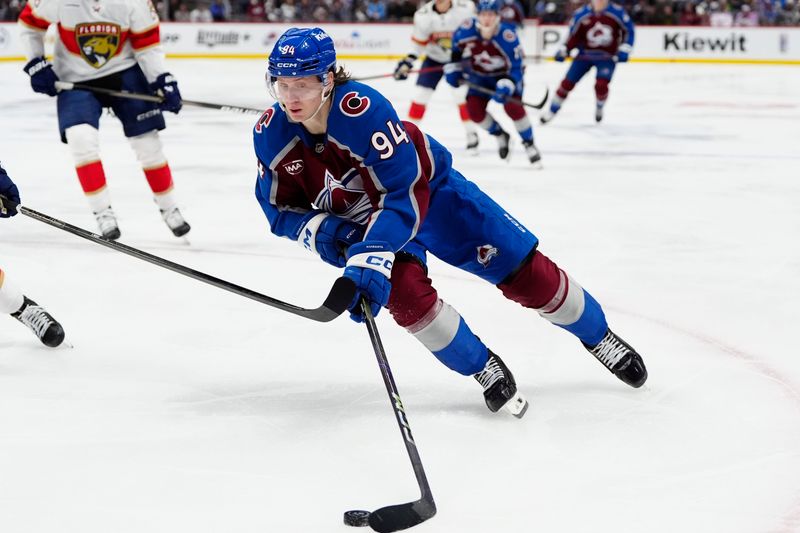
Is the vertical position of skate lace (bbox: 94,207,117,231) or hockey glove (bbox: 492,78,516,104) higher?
hockey glove (bbox: 492,78,516,104)

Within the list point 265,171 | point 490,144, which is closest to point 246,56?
point 490,144

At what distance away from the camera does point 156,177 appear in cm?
444

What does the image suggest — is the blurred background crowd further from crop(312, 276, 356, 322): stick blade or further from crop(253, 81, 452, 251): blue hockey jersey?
crop(312, 276, 356, 322): stick blade

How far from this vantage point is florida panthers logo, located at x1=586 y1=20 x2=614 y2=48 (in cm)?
873

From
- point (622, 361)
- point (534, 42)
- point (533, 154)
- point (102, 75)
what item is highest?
point (102, 75)

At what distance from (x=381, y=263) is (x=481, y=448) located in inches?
20.6

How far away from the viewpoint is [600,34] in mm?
8742

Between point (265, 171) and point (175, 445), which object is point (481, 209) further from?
point (175, 445)

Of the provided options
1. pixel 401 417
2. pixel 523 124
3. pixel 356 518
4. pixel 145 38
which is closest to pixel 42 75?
pixel 145 38

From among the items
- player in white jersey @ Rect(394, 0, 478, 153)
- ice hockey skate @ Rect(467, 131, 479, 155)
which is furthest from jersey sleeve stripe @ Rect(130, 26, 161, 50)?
player in white jersey @ Rect(394, 0, 478, 153)

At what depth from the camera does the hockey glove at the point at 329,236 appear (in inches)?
91.6

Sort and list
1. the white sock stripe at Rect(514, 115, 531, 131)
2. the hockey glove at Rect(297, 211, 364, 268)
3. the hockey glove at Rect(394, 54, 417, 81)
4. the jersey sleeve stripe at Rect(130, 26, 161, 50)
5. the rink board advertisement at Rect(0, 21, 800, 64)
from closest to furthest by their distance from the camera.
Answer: the hockey glove at Rect(297, 211, 364, 268) → the jersey sleeve stripe at Rect(130, 26, 161, 50) → the white sock stripe at Rect(514, 115, 531, 131) → the hockey glove at Rect(394, 54, 417, 81) → the rink board advertisement at Rect(0, 21, 800, 64)

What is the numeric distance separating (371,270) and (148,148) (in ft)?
8.36

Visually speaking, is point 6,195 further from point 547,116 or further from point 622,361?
point 547,116
